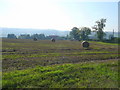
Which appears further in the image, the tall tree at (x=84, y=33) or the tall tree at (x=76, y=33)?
the tall tree at (x=76, y=33)

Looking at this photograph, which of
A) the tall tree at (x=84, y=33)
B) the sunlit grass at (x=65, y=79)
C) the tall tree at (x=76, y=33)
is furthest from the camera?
the tall tree at (x=76, y=33)

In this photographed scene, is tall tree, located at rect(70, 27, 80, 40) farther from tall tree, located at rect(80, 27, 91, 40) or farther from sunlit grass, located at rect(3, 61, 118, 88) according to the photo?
sunlit grass, located at rect(3, 61, 118, 88)

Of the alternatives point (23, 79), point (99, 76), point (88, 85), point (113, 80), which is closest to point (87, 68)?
point (99, 76)

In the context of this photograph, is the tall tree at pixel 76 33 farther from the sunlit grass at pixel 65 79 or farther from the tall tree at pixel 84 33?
the sunlit grass at pixel 65 79

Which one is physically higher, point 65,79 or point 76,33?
point 76,33

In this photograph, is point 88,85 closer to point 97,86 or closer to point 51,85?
point 97,86

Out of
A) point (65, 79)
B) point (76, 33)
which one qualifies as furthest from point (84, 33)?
point (65, 79)

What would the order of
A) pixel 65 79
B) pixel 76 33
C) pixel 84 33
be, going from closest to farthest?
pixel 65 79, pixel 84 33, pixel 76 33

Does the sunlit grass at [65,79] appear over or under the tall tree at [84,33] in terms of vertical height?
under

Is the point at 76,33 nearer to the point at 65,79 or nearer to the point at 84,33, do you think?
the point at 84,33

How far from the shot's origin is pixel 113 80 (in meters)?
9.26

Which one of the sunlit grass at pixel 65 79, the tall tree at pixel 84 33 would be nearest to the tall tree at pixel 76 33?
the tall tree at pixel 84 33

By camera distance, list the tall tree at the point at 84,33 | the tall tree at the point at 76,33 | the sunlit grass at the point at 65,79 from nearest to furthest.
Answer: the sunlit grass at the point at 65,79, the tall tree at the point at 84,33, the tall tree at the point at 76,33

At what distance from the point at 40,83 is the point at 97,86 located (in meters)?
3.12
